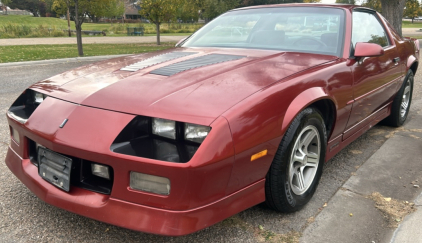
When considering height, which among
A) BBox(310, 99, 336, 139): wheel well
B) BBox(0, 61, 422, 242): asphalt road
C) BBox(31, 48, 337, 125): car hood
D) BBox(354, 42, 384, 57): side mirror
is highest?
BBox(354, 42, 384, 57): side mirror

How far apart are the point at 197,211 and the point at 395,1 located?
15543 mm

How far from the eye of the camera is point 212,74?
2.20 m

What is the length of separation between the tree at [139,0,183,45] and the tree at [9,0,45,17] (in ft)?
198

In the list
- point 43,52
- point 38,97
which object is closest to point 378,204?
point 38,97

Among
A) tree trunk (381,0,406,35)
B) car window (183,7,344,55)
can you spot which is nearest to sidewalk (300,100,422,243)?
car window (183,7,344,55)

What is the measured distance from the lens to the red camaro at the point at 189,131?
65.7 inches

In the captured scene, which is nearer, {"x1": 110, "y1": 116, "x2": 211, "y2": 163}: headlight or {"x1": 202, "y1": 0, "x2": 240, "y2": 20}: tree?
{"x1": 110, "y1": 116, "x2": 211, "y2": 163}: headlight

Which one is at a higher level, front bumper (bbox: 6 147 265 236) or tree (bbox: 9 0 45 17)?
tree (bbox: 9 0 45 17)

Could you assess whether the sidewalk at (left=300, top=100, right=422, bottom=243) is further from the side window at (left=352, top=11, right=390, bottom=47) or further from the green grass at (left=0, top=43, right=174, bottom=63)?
the green grass at (left=0, top=43, right=174, bottom=63)

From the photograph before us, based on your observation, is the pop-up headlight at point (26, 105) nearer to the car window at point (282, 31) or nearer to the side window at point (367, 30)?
the car window at point (282, 31)

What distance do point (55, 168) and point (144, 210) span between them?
23.8 inches

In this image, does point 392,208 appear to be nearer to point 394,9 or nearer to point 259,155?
point 259,155

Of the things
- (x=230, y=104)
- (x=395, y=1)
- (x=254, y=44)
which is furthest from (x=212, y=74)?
(x=395, y=1)

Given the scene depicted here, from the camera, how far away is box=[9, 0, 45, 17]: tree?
6875 centimetres
